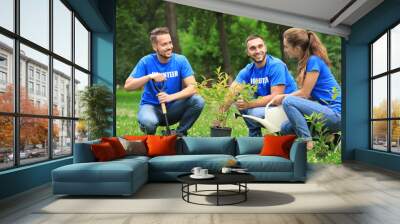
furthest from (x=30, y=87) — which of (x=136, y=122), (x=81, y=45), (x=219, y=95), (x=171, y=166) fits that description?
(x=219, y=95)

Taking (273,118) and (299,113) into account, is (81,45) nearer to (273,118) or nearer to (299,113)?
(273,118)

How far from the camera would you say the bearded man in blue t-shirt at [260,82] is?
9.48 m

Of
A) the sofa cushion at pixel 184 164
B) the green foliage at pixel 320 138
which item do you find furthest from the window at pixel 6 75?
the green foliage at pixel 320 138

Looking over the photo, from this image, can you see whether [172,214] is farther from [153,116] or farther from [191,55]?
[191,55]

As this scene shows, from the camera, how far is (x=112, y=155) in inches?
244

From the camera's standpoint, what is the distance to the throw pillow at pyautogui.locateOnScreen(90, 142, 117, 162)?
5949 mm

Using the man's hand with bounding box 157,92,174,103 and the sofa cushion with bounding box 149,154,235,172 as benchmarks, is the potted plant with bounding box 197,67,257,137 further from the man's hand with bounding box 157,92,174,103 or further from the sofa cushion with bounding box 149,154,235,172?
the sofa cushion with bounding box 149,154,235,172

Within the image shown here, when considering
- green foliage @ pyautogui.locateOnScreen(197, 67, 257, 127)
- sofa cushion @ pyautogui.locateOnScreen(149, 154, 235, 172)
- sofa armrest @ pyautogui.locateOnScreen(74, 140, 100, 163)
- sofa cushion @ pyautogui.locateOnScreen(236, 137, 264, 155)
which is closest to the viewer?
sofa armrest @ pyautogui.locateOnScreen(74, 140, 100, 163)

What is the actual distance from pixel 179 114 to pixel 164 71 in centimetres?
101

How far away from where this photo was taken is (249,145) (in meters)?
7.16

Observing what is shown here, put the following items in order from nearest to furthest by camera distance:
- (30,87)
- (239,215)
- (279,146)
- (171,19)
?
(239,215) < (30,87) < (279,146) < (171,19)

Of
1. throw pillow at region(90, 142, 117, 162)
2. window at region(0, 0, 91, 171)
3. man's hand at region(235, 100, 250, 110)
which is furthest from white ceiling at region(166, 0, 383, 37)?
throw pillow at region(90, 142, 117, 162)

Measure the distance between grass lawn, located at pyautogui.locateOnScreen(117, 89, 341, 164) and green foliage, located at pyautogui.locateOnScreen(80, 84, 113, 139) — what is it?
58cm

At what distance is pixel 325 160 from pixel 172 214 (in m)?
6.30
